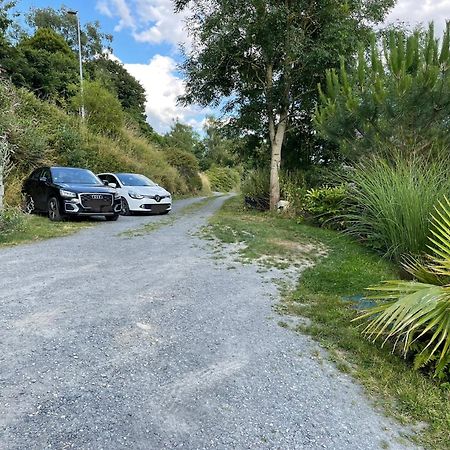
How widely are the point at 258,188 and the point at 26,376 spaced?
12004 millimetres

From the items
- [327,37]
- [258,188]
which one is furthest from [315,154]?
[327,37]

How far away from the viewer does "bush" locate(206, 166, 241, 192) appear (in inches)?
1696

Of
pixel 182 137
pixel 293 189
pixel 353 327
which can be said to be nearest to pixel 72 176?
pixel 293 189

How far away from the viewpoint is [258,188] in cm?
1378

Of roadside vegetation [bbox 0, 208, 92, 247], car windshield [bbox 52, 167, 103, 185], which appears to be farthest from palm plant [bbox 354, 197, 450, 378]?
car windshield [bbox 52, 167, 103, 185]

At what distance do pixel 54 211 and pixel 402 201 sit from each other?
788 cm

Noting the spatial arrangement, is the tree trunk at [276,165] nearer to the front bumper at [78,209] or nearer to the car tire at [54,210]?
the front bumper at [78,209]

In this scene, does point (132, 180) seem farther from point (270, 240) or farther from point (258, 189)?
point (270, 240)

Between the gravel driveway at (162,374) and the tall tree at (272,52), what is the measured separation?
868 centimetres

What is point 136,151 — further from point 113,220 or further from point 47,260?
point 47,260

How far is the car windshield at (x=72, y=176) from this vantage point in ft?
30.3

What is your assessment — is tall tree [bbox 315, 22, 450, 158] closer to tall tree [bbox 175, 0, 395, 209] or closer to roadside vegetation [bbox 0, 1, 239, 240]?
tall tree [bbox 175, 0, 395, 209]

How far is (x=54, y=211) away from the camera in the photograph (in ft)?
29.1

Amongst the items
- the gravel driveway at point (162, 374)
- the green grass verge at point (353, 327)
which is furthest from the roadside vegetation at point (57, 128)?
the green grass verge at point (353, 327)
